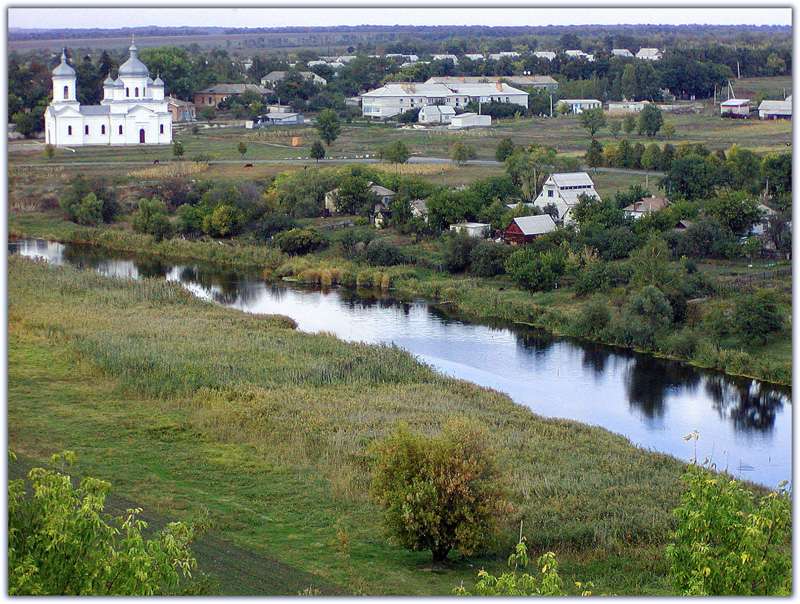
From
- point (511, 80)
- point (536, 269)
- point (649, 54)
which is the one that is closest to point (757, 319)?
point (536, 269)

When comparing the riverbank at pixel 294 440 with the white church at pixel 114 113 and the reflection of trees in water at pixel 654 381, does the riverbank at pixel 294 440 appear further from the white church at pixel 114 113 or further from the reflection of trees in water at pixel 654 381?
the white church at pixel 114 113

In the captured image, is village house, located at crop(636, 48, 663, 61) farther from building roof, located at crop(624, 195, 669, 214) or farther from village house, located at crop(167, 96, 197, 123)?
building roof, located at crop(624, 195, 669, 214)

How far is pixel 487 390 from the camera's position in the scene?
9.87 m

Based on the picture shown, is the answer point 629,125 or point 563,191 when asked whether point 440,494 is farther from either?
point 629,125

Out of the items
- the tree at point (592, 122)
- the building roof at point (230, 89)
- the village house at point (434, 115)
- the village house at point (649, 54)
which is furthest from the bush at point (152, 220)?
the village house at point (649, 54)

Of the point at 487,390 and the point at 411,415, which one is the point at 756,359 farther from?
the point at 411,415

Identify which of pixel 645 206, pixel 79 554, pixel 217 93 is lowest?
pixel 79 554

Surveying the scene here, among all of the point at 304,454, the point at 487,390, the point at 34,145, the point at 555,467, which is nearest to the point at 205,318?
the point at 487,390

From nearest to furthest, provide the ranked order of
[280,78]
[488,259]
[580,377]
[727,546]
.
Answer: [727,546]
[580,377]
[488,259]
[280,78]

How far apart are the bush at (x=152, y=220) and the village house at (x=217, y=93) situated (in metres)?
13.4

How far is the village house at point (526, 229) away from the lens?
50.8ft

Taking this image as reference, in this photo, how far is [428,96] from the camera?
3064 centimetres

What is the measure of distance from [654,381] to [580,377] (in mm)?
614

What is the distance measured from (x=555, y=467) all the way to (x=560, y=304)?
561cm
